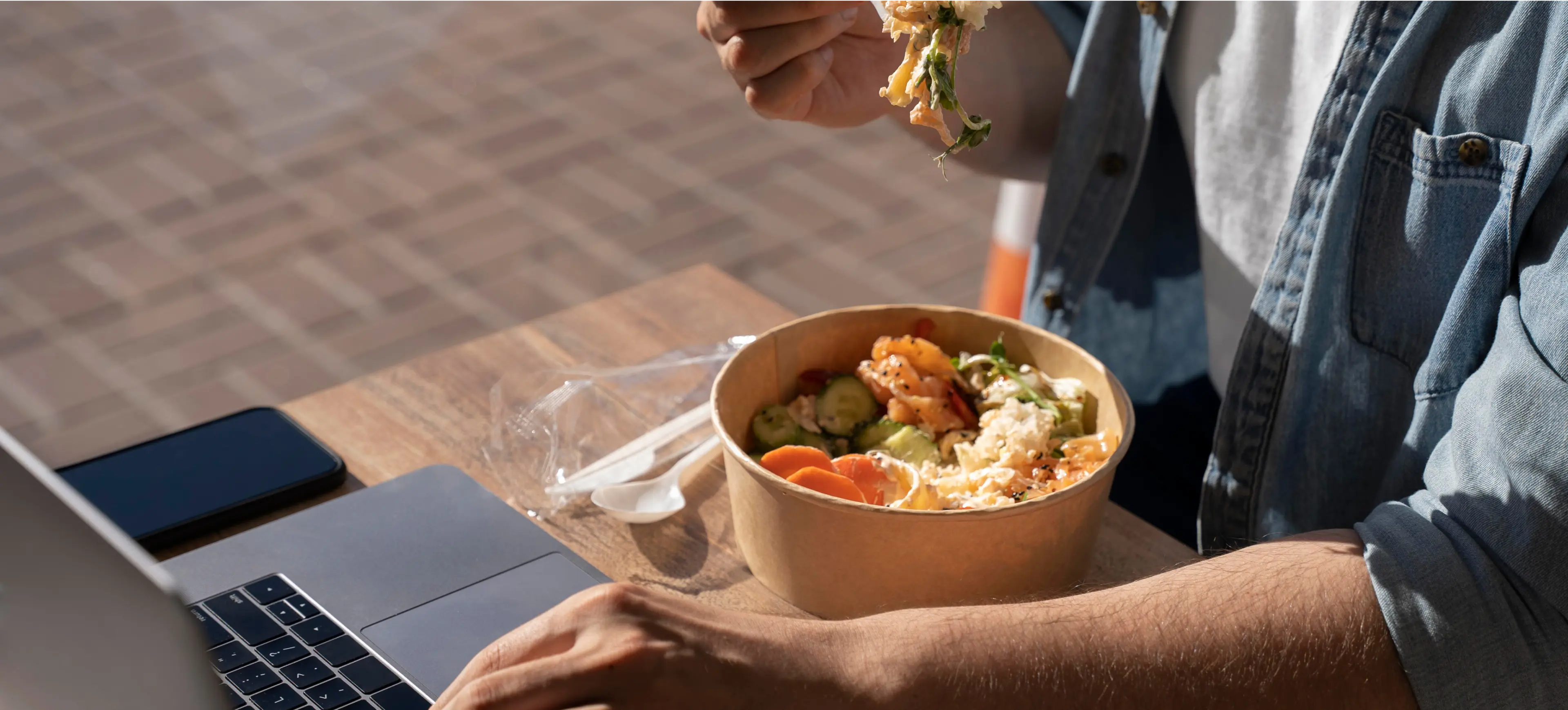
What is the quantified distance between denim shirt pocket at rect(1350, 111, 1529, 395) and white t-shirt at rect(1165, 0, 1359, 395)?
3.5 inches

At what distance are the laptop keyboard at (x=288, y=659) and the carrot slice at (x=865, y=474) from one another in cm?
32

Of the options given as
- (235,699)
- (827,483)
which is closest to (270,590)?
(235,699)

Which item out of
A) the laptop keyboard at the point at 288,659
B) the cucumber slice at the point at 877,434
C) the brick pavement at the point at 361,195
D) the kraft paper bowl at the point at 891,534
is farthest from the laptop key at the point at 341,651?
the brick pavement at the point at 361,195

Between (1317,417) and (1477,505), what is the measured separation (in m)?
0.30

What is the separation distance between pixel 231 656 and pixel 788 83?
61cm

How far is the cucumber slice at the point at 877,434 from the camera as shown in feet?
3.27

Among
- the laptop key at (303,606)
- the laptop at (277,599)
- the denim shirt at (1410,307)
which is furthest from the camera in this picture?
the laptop key at (303,606)

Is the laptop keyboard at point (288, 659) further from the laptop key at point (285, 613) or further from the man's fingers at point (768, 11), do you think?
the man's fingers at point (768, 11)

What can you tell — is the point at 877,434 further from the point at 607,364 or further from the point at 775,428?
the point at 607,364

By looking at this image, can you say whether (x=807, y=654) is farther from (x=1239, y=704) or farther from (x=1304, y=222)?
(x=1304, y=222)

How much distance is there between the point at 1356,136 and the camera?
3.50ft

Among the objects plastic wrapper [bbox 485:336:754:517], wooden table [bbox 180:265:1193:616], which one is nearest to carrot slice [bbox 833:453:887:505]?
wooden table [bbox 180:265:1193:616]

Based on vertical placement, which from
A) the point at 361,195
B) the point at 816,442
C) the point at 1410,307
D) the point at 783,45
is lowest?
the point at 361,195

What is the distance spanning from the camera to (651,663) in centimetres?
73
